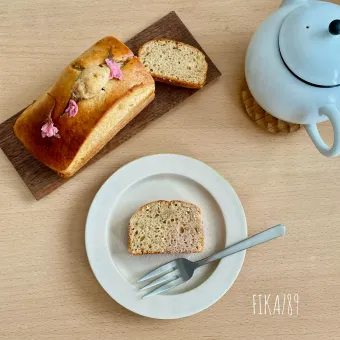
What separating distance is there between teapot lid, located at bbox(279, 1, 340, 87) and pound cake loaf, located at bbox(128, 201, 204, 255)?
32 cm

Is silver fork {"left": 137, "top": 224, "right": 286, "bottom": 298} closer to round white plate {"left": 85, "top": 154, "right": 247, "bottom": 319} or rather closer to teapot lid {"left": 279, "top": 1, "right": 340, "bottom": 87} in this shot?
round white plate {"left": 85, "top": 154, "right": 247, "bottom": 319}

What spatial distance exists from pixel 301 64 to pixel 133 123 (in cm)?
36

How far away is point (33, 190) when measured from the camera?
94 centimetres

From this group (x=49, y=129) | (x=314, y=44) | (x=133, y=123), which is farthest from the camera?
(x=133, y=123)

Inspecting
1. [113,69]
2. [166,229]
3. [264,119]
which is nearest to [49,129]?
[113,69]

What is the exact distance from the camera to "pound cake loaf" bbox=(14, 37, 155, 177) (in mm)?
884

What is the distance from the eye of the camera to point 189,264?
0.91 meters

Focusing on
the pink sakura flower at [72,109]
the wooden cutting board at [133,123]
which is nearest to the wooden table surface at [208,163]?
the wooden cutting board at [133,123]

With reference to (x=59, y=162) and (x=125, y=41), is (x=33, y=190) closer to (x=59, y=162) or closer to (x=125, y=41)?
(x=59, y=162)

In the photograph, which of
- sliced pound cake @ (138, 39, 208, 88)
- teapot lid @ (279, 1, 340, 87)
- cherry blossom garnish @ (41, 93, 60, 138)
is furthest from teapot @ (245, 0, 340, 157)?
cherry blossom garnish @ (41, 93, 60, 138)

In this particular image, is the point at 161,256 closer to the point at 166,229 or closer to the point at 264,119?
the point at 166,229

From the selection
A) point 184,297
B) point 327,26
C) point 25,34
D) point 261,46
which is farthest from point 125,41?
point 184,297

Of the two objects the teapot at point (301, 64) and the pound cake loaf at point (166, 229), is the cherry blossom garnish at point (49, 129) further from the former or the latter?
the teapot at point (301, 64)

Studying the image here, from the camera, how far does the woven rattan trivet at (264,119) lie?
0.97 metres
